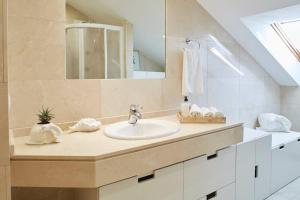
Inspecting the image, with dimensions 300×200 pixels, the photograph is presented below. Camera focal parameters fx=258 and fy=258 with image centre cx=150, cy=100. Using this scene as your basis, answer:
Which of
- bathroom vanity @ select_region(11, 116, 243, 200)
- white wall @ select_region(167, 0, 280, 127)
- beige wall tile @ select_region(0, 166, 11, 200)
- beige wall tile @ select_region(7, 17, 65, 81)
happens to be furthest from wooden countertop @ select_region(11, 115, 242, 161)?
white wall @ select_region(167, 0, 280, 127)

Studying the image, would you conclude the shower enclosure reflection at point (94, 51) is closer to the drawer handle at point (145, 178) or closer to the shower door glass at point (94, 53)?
the shower door glass at point (94, 53)

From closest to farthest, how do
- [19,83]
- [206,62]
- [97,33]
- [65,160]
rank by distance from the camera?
1. [65,160]
2. [19,83]
3. [97,33]
4. [206,62]

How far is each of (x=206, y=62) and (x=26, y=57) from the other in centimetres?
181

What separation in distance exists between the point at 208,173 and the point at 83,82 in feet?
3.64

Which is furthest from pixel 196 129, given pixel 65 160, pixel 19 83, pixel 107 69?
pixel 19 83

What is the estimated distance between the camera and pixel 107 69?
201 centimetres

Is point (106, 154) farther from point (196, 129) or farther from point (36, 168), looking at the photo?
point (196, 129)

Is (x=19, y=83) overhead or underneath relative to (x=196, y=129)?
overhead

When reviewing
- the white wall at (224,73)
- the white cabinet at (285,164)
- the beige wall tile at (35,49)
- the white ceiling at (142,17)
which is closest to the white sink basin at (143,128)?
the beige wall tile at (35,49)

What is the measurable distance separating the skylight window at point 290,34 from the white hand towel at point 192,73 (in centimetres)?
120

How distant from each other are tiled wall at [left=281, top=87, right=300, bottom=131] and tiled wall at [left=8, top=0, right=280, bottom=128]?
0.97 meters

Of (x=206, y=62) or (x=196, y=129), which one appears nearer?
(x=196, y=129)

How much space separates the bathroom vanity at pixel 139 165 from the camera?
1244mm

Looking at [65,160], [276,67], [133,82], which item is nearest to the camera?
[65,160]
